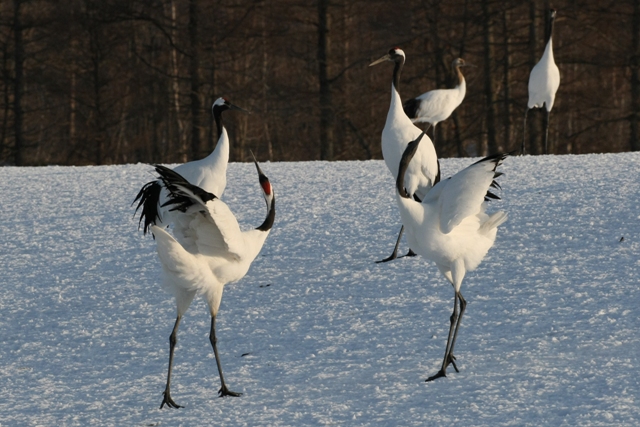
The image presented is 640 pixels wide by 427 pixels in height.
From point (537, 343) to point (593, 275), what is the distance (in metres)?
1.38

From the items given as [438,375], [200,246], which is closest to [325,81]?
[200,246]

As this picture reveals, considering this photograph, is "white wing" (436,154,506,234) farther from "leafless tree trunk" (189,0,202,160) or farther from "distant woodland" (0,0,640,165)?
"leafless tree trunk" (189,0,202,160)

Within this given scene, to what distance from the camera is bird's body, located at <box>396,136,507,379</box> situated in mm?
5004

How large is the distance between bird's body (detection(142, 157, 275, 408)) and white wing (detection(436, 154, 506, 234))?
0.91m

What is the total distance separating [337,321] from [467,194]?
1469 millimetres

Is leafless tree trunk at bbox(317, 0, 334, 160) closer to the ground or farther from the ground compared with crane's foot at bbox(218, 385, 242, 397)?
farther from the ground

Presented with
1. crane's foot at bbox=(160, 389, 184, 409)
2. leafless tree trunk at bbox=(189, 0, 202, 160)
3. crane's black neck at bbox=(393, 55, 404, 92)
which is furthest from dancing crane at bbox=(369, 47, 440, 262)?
leafless tree trunk at bbox=(189, 0, 202, 160)

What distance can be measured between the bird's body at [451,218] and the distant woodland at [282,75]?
14.0 metres

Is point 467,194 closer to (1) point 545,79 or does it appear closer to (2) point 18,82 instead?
(1) point 545,79

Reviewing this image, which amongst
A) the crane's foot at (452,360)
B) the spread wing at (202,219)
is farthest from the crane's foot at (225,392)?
the crane's foot at (452,360)

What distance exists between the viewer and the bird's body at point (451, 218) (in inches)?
197

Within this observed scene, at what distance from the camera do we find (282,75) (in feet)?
81.5

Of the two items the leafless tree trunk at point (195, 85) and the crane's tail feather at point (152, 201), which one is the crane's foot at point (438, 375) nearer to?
the crane's tail feather at point (152, 201)

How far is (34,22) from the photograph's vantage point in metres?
19.8
